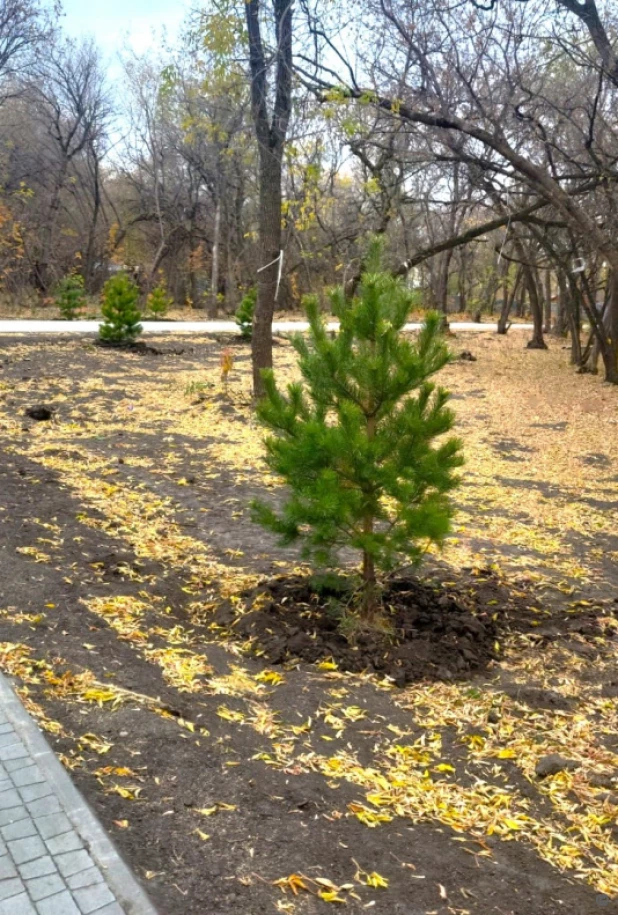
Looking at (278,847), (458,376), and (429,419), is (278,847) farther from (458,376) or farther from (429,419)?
(458,376)

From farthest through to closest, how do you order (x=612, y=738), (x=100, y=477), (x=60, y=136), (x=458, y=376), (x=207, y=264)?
(x=207, y=264) < (x=60, y=136) < (x=458, y=376) < (x=100, y=477) < (x=612, y=738)

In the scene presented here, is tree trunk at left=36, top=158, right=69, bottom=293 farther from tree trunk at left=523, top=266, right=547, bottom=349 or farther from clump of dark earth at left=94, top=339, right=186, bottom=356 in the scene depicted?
tree trunk at left=523, top=266, right=547, bottom=349

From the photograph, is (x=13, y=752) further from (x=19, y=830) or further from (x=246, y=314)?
(x=246, y=314)

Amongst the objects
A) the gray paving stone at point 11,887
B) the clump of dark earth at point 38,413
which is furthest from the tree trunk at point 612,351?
the gray paving stone at point 11,887

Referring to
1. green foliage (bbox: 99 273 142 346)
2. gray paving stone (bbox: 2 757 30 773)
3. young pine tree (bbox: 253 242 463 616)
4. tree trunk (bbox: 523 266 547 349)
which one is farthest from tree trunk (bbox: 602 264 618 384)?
gray paving stone (bbox: 2 757 30 773)

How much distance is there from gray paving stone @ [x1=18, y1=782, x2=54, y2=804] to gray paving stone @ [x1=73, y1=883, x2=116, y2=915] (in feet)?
1.69

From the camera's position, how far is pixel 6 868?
2.58 m

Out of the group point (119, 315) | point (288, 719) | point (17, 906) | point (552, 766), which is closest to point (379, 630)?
point (288, 719)

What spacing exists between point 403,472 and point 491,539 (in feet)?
8.69

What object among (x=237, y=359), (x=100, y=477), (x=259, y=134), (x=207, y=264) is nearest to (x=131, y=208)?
(x=207, y=264)

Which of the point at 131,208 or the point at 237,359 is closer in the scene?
the point at 237,359

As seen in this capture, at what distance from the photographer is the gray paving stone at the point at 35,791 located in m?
2.92

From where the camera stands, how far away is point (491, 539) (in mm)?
6820

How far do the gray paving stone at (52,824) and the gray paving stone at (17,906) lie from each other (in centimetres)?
27
